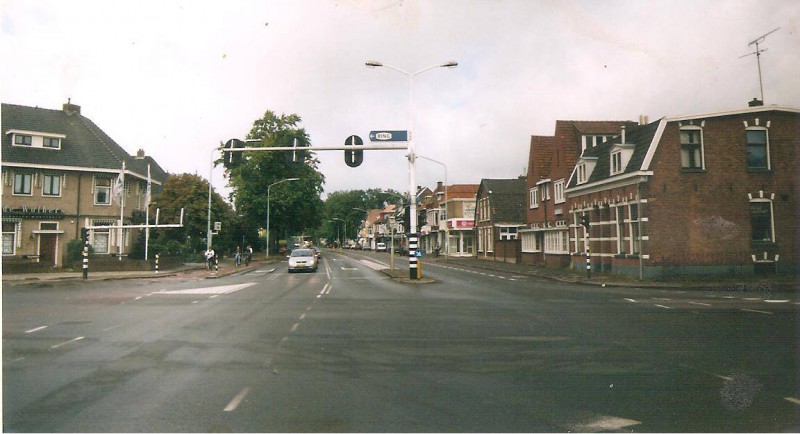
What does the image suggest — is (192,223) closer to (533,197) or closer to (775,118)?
(533,197)

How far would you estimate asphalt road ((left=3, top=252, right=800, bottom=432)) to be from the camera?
5.45 metres

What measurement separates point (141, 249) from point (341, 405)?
4027 cm

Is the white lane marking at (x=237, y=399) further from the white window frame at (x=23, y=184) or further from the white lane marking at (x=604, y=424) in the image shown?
the white window frame at (x=23, y=184)

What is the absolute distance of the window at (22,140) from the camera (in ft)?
124

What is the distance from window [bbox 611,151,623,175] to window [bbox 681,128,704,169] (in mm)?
3110

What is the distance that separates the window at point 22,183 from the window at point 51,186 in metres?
0.88

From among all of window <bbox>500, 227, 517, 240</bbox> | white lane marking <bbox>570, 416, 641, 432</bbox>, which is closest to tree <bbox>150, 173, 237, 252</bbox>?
window <bbox>500, 227, 517, 240</bbox>

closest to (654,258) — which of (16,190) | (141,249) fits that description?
(141,249)

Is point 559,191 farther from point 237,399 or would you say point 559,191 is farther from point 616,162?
point 237,399

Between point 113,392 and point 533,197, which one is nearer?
point 113,392

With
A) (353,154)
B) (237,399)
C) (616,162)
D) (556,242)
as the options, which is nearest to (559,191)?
(556,242)

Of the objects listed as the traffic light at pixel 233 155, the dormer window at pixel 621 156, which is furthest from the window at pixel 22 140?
the dormer window at pixel 621 156

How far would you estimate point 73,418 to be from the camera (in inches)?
213

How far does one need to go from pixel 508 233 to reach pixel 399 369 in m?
47.5
